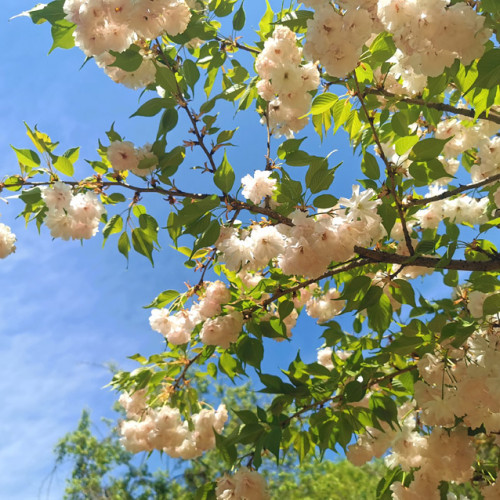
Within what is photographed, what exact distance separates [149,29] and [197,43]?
77 cm

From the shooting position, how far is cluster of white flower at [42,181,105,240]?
73.0 inches

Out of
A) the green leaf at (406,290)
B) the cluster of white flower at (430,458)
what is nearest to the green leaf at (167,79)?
the green leaf at (406,290)

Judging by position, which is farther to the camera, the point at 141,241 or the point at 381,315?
the point at 141,241

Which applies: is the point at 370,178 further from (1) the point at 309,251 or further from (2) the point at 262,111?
(2) the point at 262,111

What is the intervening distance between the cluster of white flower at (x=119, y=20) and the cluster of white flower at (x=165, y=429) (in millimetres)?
1721

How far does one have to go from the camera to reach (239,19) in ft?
7.27

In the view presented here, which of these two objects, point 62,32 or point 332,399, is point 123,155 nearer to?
point 62,32

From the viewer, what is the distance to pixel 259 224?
1.91 m

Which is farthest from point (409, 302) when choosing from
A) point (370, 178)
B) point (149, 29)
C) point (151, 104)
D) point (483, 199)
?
point (483, 199)

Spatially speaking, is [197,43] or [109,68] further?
[197,43]

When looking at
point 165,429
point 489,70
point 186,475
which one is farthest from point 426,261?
point 186,475

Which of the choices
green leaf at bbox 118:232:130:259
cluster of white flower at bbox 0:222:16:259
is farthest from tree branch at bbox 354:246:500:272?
cluster of white flower at bbox 0:222:16:259

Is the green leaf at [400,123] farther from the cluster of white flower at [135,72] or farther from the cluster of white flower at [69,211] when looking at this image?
the cluster of white flower at [69,211]

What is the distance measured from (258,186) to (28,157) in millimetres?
928
